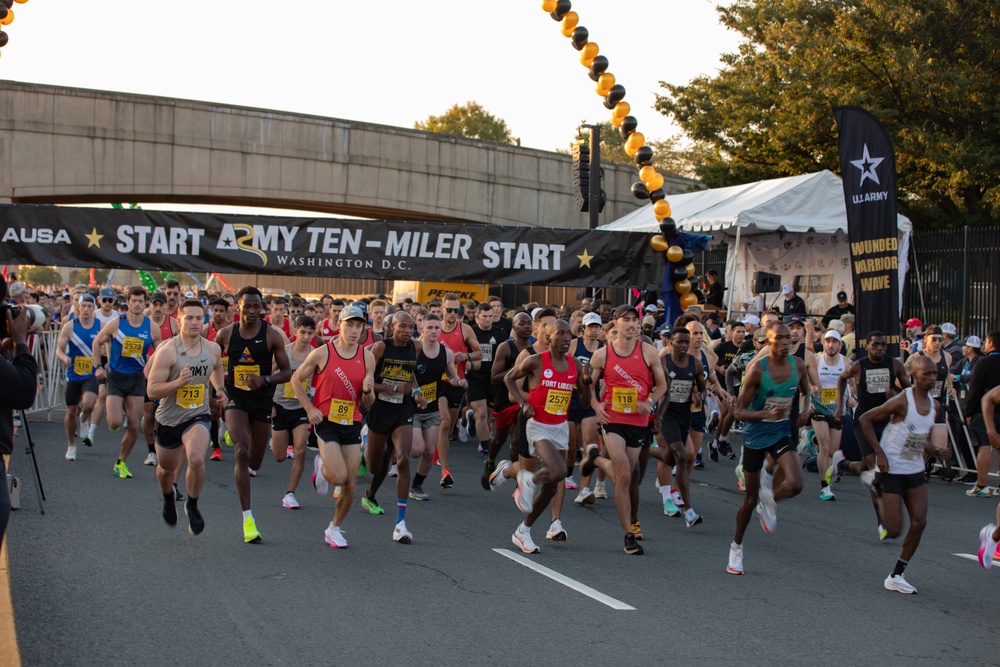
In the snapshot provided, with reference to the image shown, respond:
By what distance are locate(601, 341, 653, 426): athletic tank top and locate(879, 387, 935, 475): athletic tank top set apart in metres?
2.01

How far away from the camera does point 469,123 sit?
85812mm

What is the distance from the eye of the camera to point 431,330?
1093cm

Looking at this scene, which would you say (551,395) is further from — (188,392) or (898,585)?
(898,585)

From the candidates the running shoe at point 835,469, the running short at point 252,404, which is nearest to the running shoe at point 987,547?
the running shoe at point 835,469

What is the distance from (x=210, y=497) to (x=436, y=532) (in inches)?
102

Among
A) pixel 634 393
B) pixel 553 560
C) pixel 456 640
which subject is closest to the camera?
pixel 456 640

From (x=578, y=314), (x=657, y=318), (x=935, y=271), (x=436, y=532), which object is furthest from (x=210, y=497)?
(x=935, y=271)

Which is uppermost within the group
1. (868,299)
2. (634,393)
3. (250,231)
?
(250,231)

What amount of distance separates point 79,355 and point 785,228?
12.7 m

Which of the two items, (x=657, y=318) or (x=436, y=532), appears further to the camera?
(x=657, y=318)

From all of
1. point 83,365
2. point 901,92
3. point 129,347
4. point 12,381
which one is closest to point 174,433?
point 12,381

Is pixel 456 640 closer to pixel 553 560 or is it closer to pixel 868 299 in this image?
pixel 553 560

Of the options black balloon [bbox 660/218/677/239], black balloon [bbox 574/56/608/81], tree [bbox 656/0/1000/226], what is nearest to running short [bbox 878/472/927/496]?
black balloon [bbox 660/218/677/239]

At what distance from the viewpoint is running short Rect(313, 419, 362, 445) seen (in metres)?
8.64
